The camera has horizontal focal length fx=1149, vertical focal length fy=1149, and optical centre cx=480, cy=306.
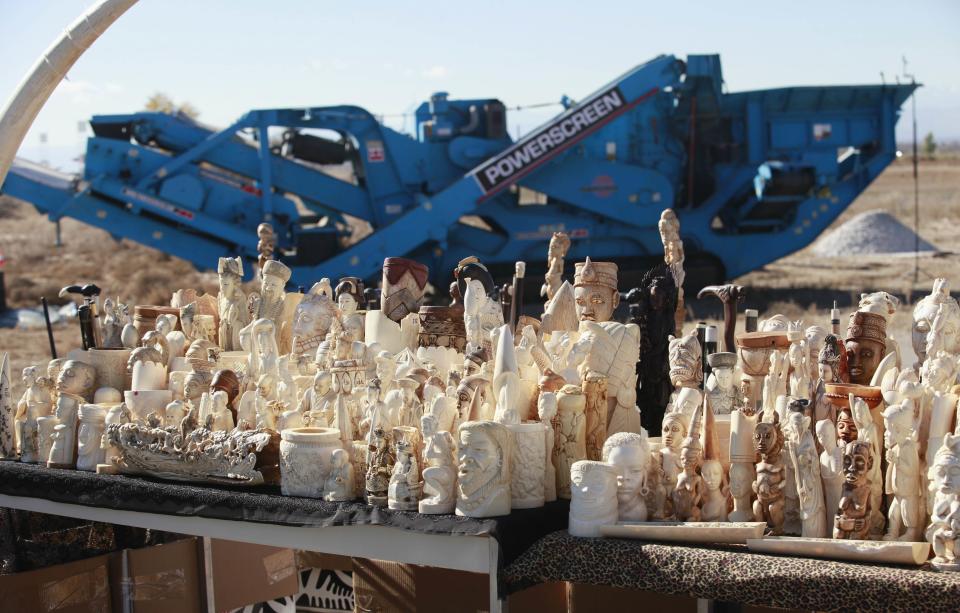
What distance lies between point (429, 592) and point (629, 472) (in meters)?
1.18

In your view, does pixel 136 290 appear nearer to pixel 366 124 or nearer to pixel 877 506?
pixel 366 124

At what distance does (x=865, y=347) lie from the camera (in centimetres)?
367

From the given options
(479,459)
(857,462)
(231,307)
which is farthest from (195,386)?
(857,462)

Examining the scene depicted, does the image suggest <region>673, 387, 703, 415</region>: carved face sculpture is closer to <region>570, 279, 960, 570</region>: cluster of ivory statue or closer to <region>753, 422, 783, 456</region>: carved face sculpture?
<region>570, 279, 960, 570</region>: cluster of ivory statue

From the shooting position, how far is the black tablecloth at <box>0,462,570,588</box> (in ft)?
11.8

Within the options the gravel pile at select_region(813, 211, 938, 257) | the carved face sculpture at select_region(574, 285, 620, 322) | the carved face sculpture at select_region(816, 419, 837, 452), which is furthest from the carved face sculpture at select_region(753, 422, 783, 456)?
the gravel pile at select_region(813, 211, 938, 257)

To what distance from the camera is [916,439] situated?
10.6 ft

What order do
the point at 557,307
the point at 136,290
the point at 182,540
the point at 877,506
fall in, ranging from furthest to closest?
the point at 136,290, the point at 182,540, the point at 557,307, the point at 877,506

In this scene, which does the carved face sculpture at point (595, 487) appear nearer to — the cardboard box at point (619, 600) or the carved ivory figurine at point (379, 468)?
the cardboard box at point (619, 600)

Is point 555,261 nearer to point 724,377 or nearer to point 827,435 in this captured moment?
point 724,377

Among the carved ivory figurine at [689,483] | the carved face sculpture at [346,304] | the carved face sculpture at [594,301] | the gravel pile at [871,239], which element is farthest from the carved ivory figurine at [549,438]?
the gravel pile at [871,239]

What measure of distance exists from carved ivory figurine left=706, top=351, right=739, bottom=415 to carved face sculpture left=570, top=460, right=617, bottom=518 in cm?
72

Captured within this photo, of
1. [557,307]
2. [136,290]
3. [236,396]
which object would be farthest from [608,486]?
[136,290]

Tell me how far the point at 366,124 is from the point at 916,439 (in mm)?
10133
